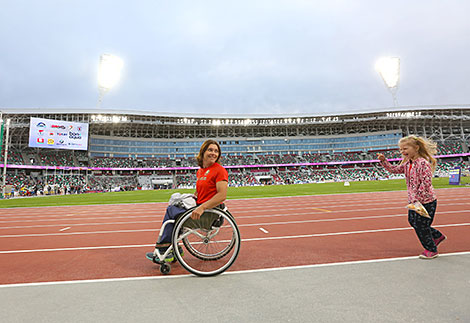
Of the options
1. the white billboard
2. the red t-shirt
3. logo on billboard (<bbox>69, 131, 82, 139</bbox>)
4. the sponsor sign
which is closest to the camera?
the red t-shirt

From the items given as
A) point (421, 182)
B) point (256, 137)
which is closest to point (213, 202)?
point (421, 182)

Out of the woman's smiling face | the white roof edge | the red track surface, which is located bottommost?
the red track surface

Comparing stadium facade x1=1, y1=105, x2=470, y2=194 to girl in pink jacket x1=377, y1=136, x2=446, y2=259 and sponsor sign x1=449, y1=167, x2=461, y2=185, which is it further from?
girl in pink jacket x1=377, y1=136, x2=446, y2=259

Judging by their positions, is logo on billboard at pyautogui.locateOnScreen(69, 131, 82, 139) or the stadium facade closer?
logo on billboard at pyautogui.locateOnScreen(69, 131, 82, 139)

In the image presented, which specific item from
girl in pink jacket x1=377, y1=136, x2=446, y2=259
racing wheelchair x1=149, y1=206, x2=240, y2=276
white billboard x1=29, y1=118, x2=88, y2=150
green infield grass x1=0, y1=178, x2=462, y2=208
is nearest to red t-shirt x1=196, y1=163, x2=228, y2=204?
racing wheelchair x1=149, y1=206, x2=240, y2=276

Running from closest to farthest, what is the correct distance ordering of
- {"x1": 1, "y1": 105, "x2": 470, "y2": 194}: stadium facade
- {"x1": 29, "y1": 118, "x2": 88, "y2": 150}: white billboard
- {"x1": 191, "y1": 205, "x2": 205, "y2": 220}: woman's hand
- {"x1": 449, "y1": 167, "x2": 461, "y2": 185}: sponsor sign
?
{"x1": 191, "y1": 205, "x2": 205, "y2": 220}: woman's hand
{"x1": 449, "y1": 167, "x2": 461, "y2": 185}: sponsor sign
{"x1": 29, "y1": 118, "x2": 88, "y2": 150}: white billboard
{"x1": 1, "y1": 105, "x2": 470, "y2": 194}: stadium facade

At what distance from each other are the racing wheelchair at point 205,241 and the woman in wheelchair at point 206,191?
6cm

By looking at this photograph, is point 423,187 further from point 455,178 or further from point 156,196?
point 455,178

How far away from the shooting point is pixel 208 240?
353 centimetres

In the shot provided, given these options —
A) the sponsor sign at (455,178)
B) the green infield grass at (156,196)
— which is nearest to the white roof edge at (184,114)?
the green infield grass at (156,196)

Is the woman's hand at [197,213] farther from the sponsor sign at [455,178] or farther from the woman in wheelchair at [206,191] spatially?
the sponsor sign at [455,178]

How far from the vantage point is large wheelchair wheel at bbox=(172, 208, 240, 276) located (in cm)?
312

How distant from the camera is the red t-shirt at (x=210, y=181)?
3.25 metres

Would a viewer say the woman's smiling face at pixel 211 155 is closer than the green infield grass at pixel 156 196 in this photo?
Yes
